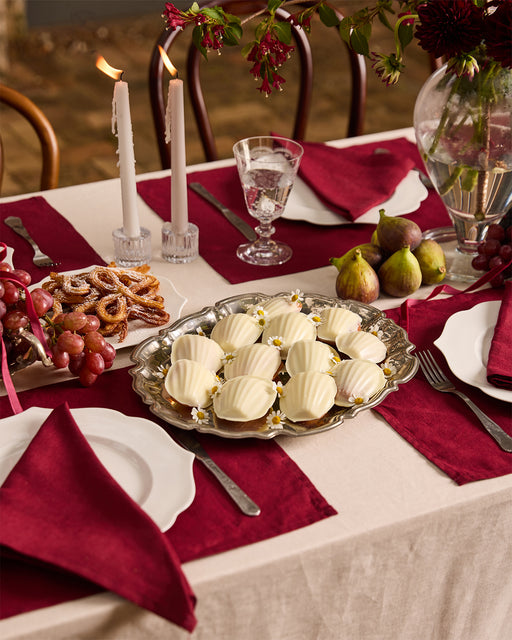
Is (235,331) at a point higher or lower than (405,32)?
lower

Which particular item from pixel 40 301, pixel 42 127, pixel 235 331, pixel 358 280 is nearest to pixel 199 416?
pixel 235 331

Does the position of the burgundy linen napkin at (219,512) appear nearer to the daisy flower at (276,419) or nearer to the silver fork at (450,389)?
the daisy flower at (276,419)

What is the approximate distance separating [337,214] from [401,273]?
0.29 meters

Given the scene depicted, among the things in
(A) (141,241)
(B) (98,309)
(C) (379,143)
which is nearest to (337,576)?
(B) (98,309)

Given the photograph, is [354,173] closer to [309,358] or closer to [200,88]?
[200,88]

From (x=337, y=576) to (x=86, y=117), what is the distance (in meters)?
3.54

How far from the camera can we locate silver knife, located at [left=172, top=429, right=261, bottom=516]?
763 millimetres

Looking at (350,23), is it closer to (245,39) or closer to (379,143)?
(379,143)

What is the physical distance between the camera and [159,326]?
105cm

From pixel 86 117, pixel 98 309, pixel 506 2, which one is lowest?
pixel 86 117

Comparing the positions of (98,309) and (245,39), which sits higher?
(98,309)

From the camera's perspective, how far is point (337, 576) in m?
0.77

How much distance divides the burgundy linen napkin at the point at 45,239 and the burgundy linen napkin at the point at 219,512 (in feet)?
1.15

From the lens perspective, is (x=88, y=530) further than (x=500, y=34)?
No
